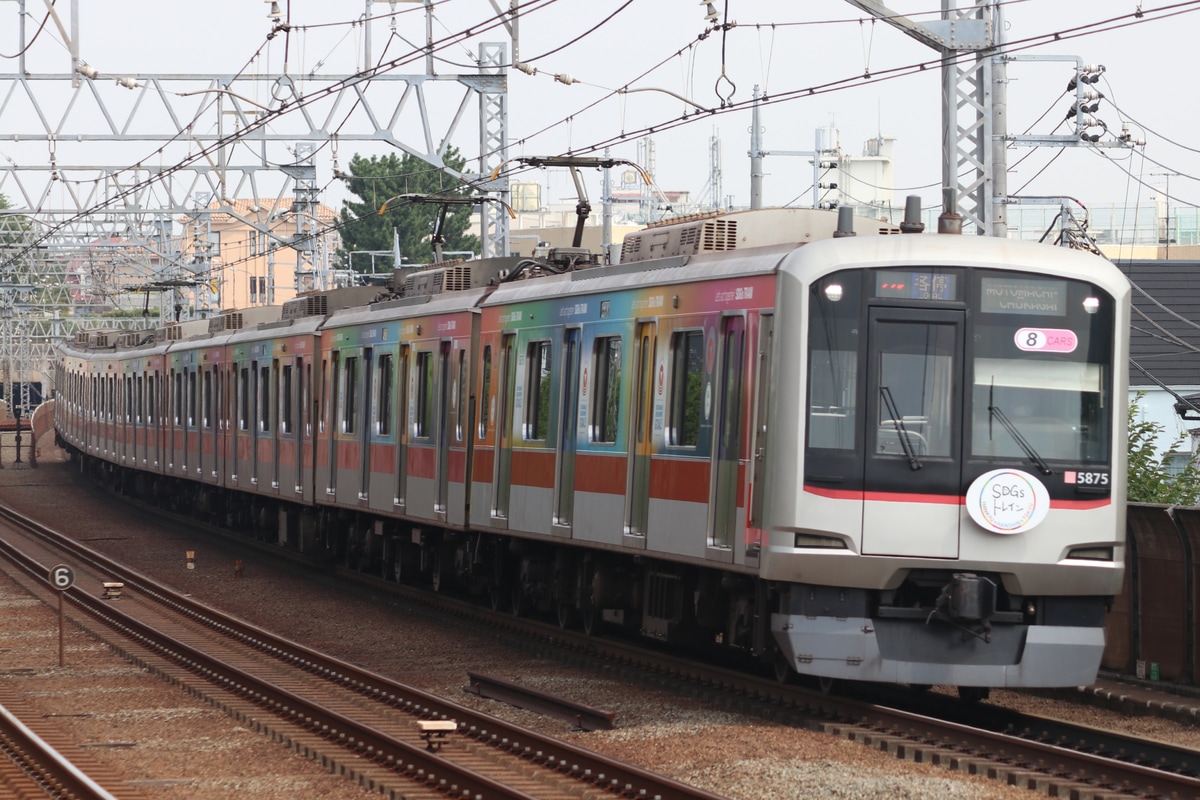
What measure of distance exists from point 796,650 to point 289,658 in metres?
5.65

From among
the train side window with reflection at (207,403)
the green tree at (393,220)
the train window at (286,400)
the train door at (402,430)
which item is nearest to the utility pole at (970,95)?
the train door at (402,430)

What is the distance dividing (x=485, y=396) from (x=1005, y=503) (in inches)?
270

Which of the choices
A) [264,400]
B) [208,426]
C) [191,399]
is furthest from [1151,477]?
[191,399]

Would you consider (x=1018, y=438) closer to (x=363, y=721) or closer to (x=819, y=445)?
(x=819, y=445)

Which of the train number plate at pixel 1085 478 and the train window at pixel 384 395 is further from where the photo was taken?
the train window at pixel 384 395

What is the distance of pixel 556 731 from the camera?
11.4 m

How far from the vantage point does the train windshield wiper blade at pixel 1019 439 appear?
11.0 meters

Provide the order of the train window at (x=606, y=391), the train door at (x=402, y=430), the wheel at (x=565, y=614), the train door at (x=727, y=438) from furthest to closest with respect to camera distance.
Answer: the train door at (x=402, y=430) < the wheel at (x=565, y=614) < the train window at (x=606, y=391) < the train door at (x=727, y=438)

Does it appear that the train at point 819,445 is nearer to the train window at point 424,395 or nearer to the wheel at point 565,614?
the wheel at point 565,614

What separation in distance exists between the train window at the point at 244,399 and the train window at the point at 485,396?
1068cm

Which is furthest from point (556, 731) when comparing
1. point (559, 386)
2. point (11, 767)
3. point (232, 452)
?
point (232, 452)

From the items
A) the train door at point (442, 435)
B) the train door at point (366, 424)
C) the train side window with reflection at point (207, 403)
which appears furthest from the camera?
the train side window with reflection at point (207, 403)

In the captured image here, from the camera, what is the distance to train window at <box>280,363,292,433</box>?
24500 millimetres

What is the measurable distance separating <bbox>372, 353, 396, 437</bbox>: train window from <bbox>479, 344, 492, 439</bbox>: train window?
3007 mm
